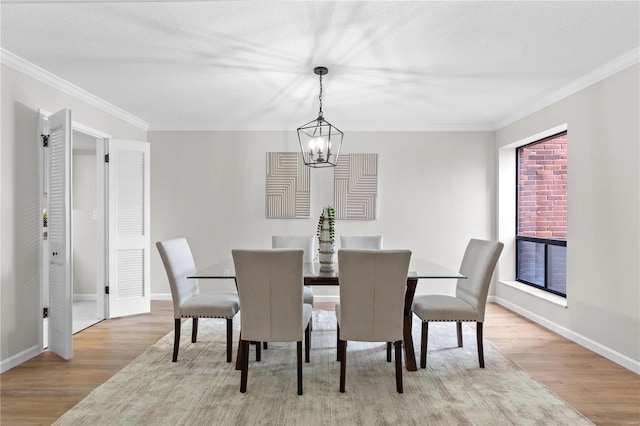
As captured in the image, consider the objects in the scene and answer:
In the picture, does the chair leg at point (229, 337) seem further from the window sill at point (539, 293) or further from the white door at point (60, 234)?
the window sill at point (539, 293)

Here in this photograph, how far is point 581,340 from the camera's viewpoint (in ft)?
11.4

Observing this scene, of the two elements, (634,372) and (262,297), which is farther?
(634,372)

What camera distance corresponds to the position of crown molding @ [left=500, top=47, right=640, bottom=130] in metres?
2.92

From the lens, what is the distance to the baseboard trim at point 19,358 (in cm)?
285

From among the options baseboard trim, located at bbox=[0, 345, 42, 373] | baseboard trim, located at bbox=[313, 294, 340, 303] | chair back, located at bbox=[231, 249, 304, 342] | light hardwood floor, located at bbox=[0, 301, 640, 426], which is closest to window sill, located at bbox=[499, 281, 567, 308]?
light hardwood floor, located at bbox=[0, 301, 640, 426]

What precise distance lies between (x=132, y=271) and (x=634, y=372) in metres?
4.94

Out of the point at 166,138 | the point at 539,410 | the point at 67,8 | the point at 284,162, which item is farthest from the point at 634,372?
the point at 166,138

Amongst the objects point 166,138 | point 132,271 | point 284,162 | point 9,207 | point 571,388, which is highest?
point 166,138

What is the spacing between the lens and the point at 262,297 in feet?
8.16

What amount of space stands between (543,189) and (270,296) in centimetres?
364

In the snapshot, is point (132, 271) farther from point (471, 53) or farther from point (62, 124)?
point (471, 53)

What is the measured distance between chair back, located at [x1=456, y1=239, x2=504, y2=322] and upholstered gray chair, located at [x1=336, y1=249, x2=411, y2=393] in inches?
32.1

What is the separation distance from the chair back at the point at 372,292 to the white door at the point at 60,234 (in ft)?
7.36

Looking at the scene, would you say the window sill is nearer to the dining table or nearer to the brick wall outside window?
the brick wall outside window
